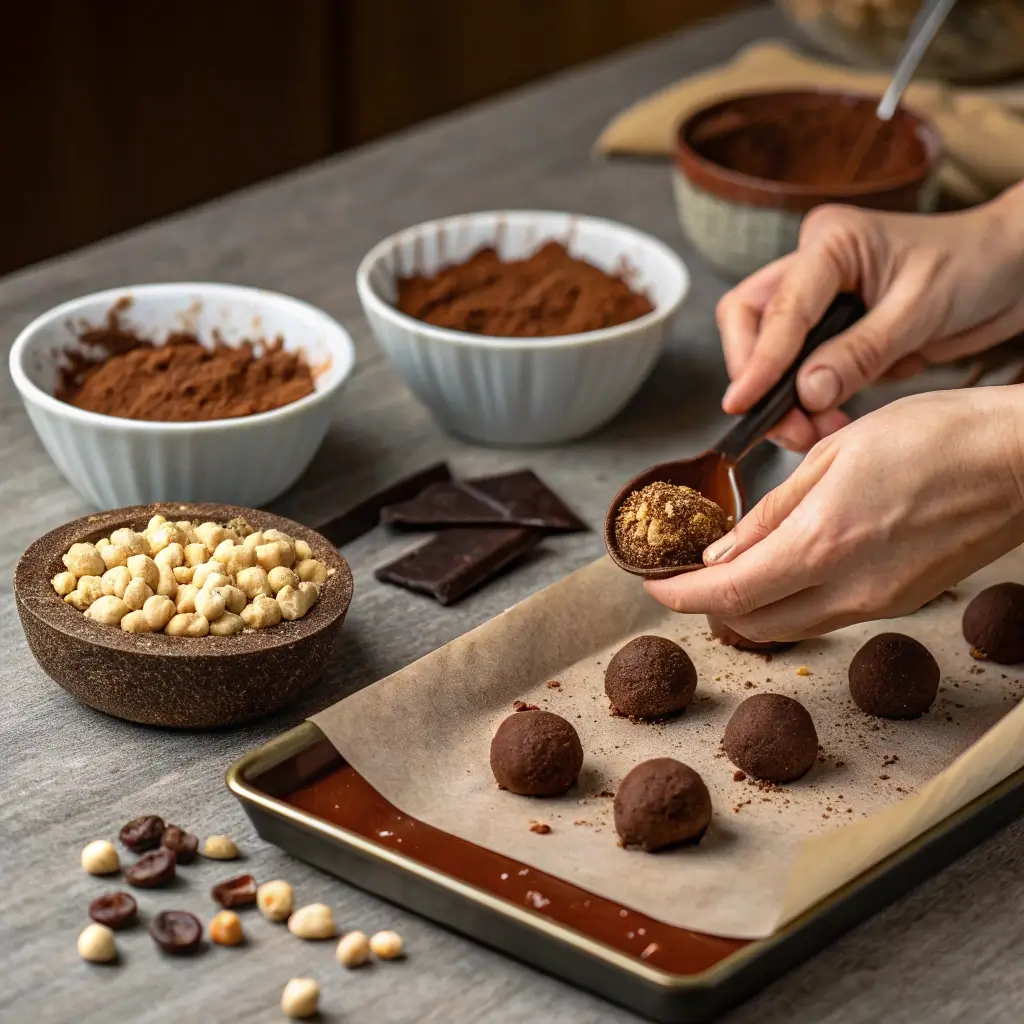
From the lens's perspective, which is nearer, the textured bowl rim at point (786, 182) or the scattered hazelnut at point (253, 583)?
the scattered hazelnut at point (253, 583)

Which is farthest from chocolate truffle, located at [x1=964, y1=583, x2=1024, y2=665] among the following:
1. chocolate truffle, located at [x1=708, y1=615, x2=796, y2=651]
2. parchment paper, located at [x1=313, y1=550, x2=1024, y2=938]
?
chocolate truffle, located at [x1=708, y1=615, x2=796, y2=651]

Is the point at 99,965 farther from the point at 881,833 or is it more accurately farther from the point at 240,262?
the point at 240,262

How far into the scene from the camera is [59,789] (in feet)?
4.23

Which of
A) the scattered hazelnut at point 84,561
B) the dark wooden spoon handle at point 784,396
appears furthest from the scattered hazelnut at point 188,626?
the dark wooden spoon handle at point 784,396

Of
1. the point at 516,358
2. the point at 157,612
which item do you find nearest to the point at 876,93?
the point at 516,358

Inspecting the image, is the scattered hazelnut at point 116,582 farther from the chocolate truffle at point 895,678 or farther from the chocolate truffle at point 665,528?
the chocolate truffle at point 895,678

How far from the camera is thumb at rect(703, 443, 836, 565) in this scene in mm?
1279

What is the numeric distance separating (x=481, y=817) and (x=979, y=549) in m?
0.47

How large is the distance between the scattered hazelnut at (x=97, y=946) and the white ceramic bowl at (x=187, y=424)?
0.60 m

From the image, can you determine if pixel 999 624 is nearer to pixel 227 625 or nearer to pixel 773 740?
pixel 773 740

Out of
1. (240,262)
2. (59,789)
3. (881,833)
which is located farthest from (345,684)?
(240,262)

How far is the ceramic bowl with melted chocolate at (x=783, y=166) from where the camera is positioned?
2066mm

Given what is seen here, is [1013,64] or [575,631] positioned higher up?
[1013,64]

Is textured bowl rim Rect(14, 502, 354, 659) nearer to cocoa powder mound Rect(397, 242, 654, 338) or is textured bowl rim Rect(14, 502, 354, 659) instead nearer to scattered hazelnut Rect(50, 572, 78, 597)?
scattered hazelnut Rect(50, 572, 78, 597)
